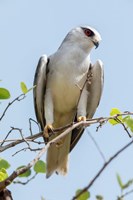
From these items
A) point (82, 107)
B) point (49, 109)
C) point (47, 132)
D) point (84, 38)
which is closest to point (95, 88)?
point (82, 107)

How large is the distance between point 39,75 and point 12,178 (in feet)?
11.2

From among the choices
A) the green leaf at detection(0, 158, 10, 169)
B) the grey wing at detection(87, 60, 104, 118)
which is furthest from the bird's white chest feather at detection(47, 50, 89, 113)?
the green leaf at detection(0, 158, 10, 169)

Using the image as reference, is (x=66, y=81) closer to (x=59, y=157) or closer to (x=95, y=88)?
(x=95, y=88)

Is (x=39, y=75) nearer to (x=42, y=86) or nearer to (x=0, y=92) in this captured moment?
(x=42, y=86)

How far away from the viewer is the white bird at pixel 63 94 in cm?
687

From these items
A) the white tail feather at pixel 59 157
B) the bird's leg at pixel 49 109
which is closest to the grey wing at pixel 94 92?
the white tail feather at pixel 59 157

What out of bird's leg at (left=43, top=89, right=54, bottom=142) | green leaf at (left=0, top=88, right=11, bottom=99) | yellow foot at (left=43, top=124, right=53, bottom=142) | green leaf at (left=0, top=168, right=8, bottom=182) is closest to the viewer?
green leaf at (left=0, top=168, right=8, bottom=182)

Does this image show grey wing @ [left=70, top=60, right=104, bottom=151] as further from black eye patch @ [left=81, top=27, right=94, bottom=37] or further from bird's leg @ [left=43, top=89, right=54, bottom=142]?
black eye patch @ [left=81, top=27, right=94, bottom=37]

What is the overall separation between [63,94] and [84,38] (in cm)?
106

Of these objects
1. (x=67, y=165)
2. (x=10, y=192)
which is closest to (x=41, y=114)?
(x=67, y=165)

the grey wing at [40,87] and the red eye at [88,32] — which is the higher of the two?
the red eye at [88,32]

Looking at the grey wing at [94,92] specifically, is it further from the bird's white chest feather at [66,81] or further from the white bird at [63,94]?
the bird's white chest feather at [66,81]

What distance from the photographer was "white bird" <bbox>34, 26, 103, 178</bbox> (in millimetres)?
6871

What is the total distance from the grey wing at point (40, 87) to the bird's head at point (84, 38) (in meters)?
0.66
